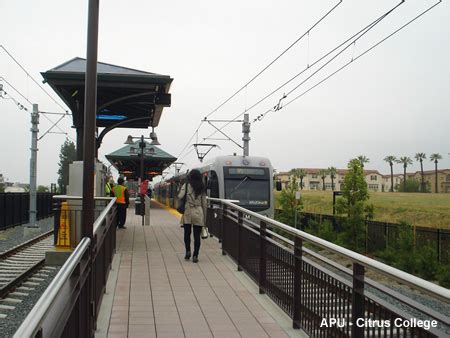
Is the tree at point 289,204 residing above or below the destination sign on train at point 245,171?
below

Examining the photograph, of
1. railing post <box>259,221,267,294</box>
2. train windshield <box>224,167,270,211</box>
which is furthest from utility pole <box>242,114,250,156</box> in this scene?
railing post <box>259,221,267,294</box>

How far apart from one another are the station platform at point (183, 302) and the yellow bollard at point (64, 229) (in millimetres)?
1069

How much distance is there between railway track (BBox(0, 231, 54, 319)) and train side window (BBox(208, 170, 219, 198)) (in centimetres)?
568

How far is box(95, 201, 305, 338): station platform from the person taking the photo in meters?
5.51

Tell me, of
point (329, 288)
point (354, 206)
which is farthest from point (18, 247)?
point (329, 288)

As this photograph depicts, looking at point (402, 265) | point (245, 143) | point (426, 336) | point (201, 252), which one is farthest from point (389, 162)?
point (426, 336)

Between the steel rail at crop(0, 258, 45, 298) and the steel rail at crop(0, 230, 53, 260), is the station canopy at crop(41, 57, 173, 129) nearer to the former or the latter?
the steel rail at crop(0, 258, 45, 298)

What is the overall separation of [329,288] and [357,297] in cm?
65

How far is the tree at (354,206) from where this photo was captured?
21.7m

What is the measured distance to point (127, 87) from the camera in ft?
40.4

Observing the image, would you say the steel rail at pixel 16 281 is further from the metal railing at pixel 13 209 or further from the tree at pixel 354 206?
the tree at pixel 354 206

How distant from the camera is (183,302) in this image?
6711 millimetres

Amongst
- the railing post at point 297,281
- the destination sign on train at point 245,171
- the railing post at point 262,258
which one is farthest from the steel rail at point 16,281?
the destination sign on train at point 245,171

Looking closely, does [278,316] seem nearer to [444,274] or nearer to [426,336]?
[426,336]
